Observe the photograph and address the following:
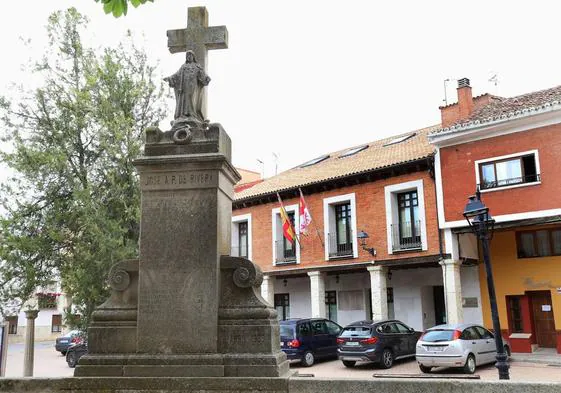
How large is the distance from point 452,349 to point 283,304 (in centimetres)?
1462

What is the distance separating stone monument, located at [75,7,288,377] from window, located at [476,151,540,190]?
16.2m

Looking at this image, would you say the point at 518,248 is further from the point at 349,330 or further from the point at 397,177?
the point at 349,330

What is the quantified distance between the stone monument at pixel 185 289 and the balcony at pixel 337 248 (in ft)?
62.2

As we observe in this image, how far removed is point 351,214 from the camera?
2506 centimetres

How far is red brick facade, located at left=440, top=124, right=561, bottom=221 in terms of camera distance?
18.9 meters

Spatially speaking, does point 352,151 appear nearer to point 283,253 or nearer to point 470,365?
point 283,253

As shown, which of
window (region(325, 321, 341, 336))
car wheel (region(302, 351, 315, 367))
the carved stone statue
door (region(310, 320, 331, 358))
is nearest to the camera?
the carved stone statue

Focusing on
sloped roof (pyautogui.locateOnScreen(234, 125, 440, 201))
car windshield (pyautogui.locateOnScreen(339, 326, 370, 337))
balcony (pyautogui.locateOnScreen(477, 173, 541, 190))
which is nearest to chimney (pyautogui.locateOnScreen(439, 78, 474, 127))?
sloped roof (pyautogui.locateOnScreen(234, 125, 440, 201))

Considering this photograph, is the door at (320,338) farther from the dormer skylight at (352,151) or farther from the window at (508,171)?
the dormer skylight at (352,151)

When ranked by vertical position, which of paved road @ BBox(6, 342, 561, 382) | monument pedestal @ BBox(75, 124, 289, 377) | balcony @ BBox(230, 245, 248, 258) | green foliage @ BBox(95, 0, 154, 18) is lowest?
paved road @ BBox(6, 342, 561, 382)

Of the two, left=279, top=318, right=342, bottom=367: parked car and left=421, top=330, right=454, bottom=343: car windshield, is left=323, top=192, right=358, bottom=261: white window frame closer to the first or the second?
left=279, top=318, right=342, bottom=367: parked car

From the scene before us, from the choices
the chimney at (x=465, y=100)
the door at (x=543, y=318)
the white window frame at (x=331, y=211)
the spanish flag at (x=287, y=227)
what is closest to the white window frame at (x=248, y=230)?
the spanish flag at (x=287, y=227)

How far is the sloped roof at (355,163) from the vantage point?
24.2 meters

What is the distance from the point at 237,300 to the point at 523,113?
1666 centimetres
